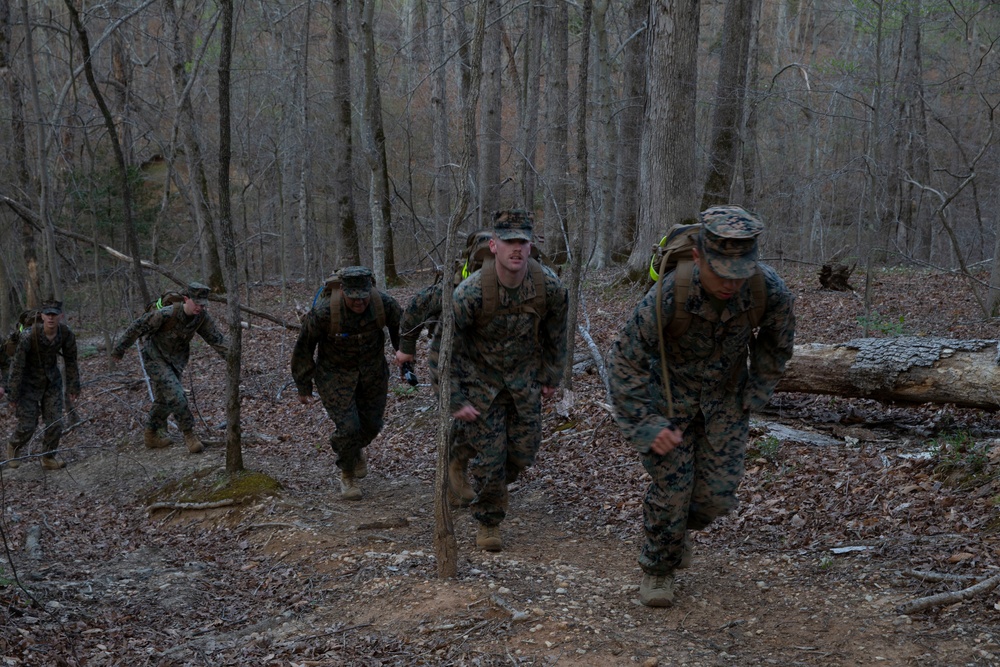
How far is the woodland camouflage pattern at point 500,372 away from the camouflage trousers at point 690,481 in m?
1.36

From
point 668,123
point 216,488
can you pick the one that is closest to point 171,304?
point 216,488

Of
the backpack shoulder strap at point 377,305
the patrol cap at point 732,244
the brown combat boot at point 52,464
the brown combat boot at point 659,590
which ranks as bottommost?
the brown combat boot at point 52,464

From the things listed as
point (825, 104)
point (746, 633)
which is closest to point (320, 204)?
point (825, 104)

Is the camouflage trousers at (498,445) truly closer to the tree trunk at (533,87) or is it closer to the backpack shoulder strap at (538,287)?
the backpack shoulder strap at (538,287)

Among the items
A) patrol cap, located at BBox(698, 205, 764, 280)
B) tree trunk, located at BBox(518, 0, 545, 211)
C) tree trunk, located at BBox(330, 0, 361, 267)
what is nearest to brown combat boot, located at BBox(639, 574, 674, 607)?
patrol cap, located at BBox(698, 205, 764, 280)

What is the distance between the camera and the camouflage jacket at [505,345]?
5.14 metres

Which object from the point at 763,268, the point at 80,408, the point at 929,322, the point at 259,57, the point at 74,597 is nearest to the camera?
the point at 763,268

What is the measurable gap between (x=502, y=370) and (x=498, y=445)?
53 centimetres

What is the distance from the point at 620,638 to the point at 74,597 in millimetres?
3391

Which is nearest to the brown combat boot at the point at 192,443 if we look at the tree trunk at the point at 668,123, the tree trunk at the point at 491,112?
the tree trunk at the point at 668,123

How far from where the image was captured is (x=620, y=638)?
12.8 feet

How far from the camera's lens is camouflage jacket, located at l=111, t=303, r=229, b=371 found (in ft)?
29.7

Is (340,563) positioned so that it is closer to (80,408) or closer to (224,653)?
(224,653)

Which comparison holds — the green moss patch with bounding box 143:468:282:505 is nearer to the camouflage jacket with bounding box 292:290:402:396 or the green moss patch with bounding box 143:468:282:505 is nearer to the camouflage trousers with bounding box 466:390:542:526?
the camouflage jacket with bounding box 292:290:402:396
